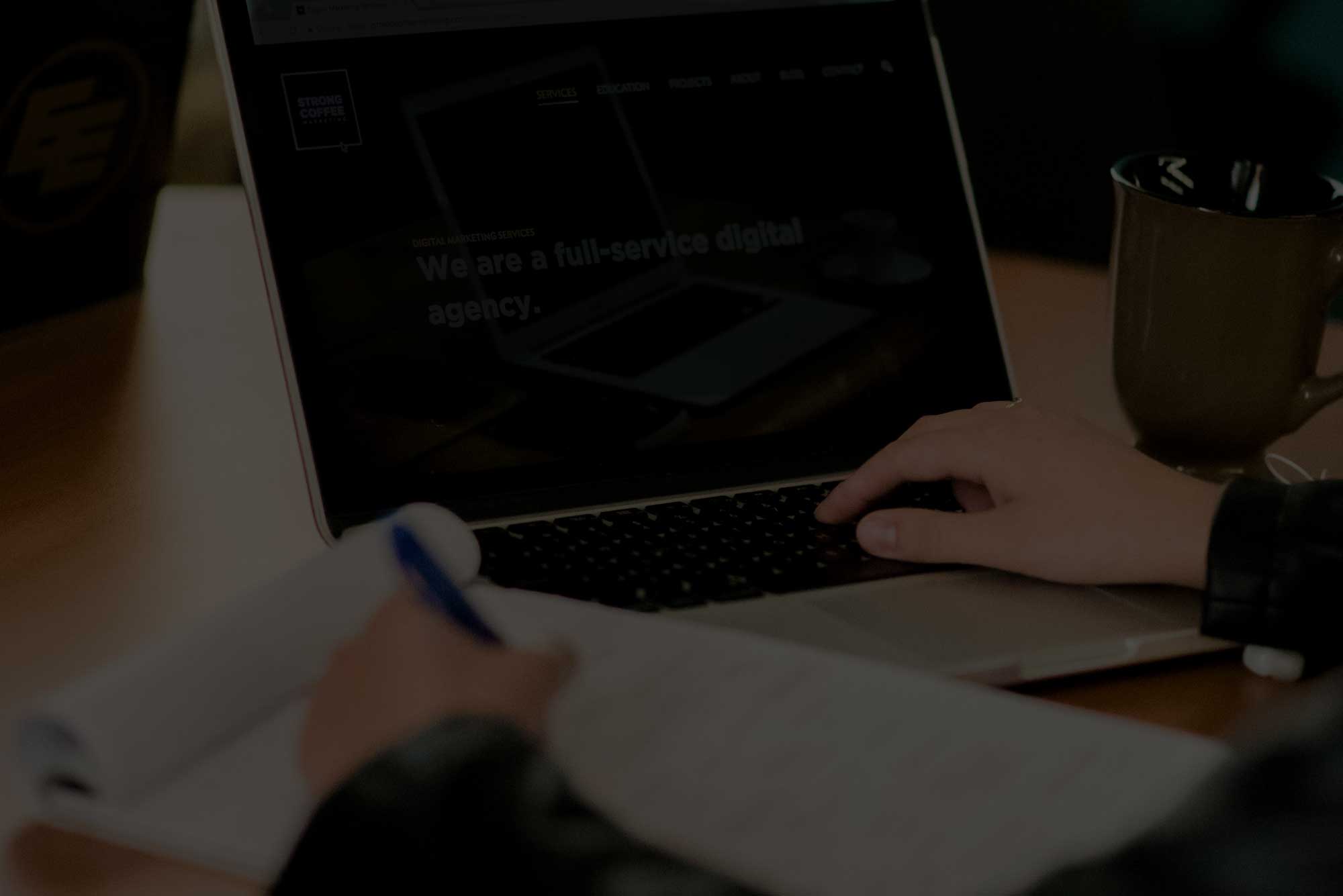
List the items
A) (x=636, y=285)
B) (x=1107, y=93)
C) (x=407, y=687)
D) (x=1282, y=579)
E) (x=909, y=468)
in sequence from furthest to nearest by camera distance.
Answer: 1. (x=1107, y=93)
2. (x=636, y=285)
3. (x=909, y=468)
4. (x=1282, y=579)
5. (x=407, y=687)

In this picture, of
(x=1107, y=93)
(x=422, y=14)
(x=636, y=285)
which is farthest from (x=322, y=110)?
(x=1107, y=93)

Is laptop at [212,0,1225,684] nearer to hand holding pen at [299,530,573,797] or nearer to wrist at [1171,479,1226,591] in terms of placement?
wrist at [1171,479,1226,591]

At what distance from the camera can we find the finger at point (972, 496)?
28.7 inches

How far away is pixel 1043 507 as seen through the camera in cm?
66

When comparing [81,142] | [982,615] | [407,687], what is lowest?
[982,615]

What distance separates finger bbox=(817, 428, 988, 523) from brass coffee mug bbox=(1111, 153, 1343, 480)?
168 mm

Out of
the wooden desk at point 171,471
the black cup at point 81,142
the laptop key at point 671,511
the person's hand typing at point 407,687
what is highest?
the black cup at point 81,142

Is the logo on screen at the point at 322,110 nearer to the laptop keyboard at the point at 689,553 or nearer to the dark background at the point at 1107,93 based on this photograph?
the laptop keyboard at the point at 689,553

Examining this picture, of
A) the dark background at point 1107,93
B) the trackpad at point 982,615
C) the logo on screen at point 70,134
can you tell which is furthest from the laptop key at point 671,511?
the dark background at point 1107,93

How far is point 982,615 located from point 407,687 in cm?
31

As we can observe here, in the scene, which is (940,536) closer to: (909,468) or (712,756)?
(909,468)

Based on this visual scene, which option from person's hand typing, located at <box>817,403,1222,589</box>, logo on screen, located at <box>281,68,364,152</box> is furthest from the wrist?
logo on screen, located at <box>281,68,364,152</box>

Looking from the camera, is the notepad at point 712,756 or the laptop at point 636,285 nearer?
the notepad at point 712,756

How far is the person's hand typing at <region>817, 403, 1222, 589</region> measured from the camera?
2.10 ft
